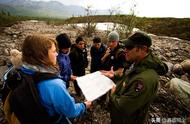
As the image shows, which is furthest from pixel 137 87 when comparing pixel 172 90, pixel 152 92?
pixel 172 90

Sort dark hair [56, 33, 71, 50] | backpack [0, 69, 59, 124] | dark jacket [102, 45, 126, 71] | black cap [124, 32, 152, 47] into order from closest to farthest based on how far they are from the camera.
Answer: backpack [0, 69, 59, 124] < black cap [124, 32, 152, 47] < dark hair [56, 33, 71, 50] < dark jacket [102, 45, 126, 71]

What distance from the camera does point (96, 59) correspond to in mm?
6168

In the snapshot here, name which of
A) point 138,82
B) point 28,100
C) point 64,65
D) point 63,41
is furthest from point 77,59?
point 28,100

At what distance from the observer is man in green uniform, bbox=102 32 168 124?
2.76m

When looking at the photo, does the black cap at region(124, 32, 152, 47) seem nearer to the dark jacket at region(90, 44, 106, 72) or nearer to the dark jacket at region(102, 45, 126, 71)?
the dark jacket at region(102, 45, 126, 71)

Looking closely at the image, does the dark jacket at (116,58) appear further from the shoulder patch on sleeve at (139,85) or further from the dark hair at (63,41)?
the shoulder patch on sleeve at (139,85)

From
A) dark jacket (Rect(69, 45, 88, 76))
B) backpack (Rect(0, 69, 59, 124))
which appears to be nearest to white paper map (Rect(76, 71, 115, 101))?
backpack (Rect(0, 69, 59, 124))

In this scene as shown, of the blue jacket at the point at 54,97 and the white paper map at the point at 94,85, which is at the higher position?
the blue jacket at the point at 54,97

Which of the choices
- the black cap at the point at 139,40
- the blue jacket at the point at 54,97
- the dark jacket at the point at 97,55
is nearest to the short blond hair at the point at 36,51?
the blue jacket at the point at 54,97

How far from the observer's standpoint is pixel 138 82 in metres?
2.75

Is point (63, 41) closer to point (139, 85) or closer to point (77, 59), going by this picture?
point (77, 59)

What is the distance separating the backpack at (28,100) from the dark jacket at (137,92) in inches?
39.4

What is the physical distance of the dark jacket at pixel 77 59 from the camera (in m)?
5.68

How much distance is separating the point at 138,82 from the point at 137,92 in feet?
0.38
